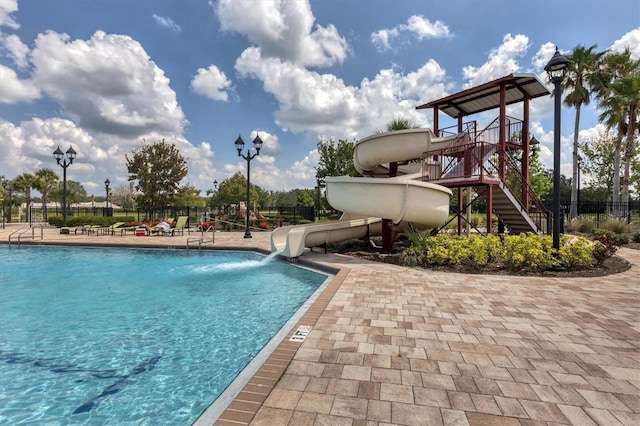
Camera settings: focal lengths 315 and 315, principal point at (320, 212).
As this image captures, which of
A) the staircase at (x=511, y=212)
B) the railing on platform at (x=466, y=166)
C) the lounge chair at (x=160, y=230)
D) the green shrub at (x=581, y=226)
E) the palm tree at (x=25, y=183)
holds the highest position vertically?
the palm tree at (x=25, y=183)

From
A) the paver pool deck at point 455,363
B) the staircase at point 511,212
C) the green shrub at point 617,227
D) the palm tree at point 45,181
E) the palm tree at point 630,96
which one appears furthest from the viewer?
the palm tree at point 45,181

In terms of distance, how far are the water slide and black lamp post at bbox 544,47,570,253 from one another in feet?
9.39

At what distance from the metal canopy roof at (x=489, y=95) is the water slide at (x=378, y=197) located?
7.31 feet

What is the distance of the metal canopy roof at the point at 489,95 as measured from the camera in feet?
37.2

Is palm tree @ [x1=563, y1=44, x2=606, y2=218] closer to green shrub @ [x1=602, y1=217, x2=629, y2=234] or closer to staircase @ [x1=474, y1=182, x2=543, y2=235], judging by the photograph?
green shrub @ [x1=602, y1=217, x2=629, y2=234]

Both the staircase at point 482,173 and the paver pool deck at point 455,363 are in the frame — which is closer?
the paver pool deck at point 455,363

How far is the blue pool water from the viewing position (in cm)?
321

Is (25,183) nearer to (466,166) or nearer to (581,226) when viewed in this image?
(466,166)

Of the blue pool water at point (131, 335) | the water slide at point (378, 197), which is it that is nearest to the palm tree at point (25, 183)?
the blue pool water at point (131, 335)

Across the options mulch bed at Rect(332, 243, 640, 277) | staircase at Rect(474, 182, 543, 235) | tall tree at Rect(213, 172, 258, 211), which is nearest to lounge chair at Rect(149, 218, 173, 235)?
mulch bed at Rect(332, 243, 640, 277)

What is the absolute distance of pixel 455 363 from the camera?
3.32 meters

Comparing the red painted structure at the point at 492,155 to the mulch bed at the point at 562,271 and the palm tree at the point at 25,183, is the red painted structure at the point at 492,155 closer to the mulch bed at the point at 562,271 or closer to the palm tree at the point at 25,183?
the mulch bed at the point at 562,271

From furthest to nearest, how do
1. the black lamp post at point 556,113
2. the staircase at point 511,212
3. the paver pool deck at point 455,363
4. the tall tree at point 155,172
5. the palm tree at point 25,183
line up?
1. the palm tree at point 25,183
2. the tall tree at point 155,172
3. the staircase at point 511,212
4. the black lamp post at point 556,113
5. the paver pool deck at point 455,363

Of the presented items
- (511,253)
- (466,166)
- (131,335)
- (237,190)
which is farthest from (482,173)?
(237,190)
